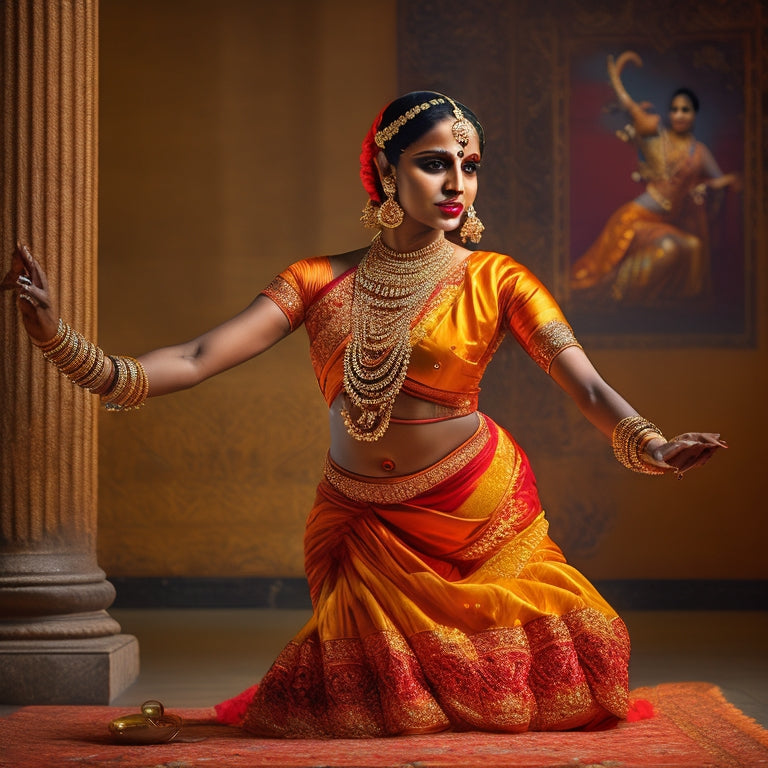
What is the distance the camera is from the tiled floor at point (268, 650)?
419cm

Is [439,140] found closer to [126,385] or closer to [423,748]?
[126,385]

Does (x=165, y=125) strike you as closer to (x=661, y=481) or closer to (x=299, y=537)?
(x=299, y=537)

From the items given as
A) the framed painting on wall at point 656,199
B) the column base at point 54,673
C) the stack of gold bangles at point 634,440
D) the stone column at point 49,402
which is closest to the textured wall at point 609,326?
the framed painting on wall at point 656,199

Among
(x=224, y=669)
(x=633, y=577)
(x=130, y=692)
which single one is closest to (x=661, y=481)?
(x=633, y=577)

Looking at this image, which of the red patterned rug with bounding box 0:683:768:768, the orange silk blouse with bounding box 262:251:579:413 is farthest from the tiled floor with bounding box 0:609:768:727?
the orange silk blouse with bounding box 262:251:579:413

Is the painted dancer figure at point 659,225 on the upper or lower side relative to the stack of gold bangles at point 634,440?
upper

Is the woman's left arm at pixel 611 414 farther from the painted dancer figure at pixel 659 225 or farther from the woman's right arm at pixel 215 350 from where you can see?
the painted dancer figure at pixel 659 225

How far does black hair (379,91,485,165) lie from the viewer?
323 centimetres

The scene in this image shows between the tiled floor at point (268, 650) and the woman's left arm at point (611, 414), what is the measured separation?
1143mm

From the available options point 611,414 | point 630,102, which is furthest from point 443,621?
point 630,102

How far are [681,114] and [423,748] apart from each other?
485 cm

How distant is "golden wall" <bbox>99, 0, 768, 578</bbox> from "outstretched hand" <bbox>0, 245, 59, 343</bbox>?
3.98 metres

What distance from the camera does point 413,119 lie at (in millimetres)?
3244

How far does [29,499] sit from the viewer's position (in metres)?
4.09
